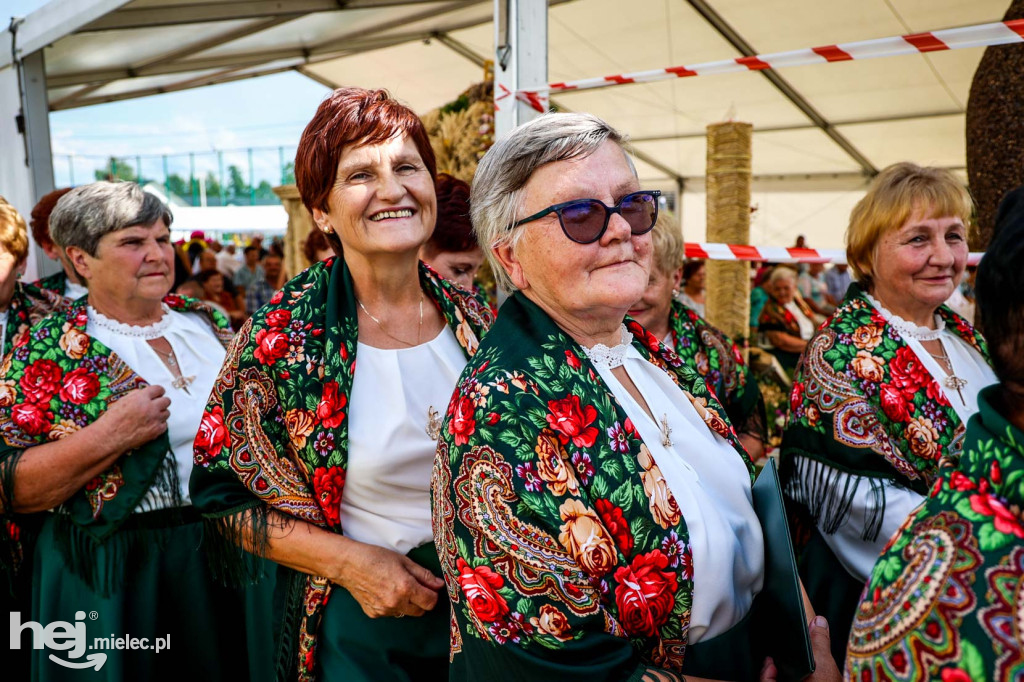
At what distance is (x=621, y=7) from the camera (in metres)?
7.48

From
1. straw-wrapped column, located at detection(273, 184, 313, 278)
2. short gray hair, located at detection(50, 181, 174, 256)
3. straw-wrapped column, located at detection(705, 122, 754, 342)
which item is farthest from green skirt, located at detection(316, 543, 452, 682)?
straw-wrapped column, located at detection(273, 184, 313, 278)

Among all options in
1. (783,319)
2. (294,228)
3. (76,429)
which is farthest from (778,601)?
(294,228)

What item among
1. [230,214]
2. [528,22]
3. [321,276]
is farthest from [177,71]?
[230,214]

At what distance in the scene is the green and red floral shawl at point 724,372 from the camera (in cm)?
274

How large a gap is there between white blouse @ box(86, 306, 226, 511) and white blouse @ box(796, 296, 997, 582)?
1916 mm

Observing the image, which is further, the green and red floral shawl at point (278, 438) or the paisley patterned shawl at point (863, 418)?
the paisley patterned shawl at point (863, 418)

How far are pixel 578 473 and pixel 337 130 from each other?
1110 mm

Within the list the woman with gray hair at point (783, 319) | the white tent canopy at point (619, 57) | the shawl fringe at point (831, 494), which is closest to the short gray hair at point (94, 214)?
the shawl fringe at point (831, 494)

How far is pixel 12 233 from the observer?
2.95 meters

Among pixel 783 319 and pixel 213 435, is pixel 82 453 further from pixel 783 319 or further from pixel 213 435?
pixel 783 319

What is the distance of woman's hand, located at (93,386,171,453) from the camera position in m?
2.30

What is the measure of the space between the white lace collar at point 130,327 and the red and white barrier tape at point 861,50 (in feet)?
5.05

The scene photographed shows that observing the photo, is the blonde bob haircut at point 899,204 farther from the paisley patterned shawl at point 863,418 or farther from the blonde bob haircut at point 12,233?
the blonde bob haircut at point 12,233
